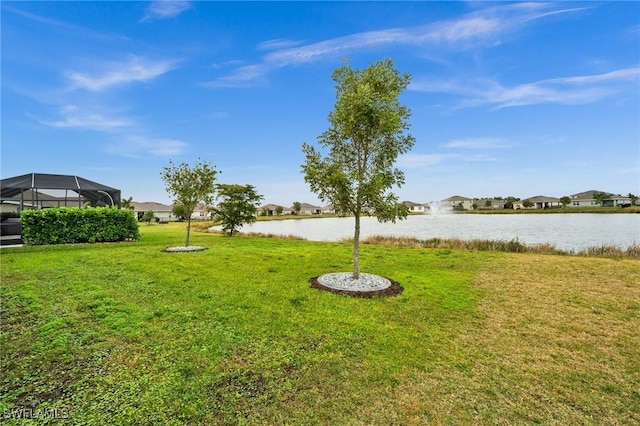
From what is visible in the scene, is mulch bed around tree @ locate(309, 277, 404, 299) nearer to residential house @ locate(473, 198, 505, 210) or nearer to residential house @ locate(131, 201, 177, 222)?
residential house @ locate(131, 201, 177, 222)

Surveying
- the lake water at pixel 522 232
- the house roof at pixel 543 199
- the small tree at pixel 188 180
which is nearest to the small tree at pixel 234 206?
the lake water at pixel 522 232

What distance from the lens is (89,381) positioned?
2.91 m

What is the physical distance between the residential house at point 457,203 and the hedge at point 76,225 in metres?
92.9

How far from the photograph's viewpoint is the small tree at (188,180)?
13.0 metres

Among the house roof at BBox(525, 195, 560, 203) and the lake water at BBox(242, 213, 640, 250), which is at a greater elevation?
the house roof at BBox(525, 195, 560, 203)

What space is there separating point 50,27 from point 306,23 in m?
10.3

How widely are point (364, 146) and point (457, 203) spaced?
99469 millimetres

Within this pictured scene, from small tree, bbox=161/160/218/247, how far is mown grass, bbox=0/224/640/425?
20.5ft

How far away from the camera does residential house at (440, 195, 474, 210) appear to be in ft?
298

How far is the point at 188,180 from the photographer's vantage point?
13.1 metres

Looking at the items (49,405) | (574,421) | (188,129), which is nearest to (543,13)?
(574,421)

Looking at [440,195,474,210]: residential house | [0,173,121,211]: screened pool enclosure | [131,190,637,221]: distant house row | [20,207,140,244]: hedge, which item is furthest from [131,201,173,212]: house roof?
[440,195,474,210]: residential house

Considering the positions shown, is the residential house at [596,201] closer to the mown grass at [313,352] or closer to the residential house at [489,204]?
the residential house at [489,204]

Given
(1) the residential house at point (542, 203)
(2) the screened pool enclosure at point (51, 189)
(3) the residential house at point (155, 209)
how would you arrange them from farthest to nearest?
(1) the residential house at point (542, 203)
(3) the residential house at point (155, 209)
(2) the screened pool enclosure at point (51, 189)
